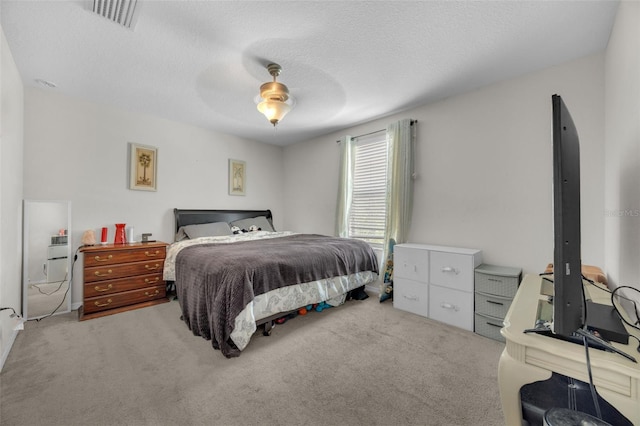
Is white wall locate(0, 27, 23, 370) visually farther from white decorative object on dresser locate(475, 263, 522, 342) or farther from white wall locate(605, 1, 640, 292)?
white wall locate(605, 1, 640, 292)

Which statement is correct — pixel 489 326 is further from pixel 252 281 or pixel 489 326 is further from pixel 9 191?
pixel 9 191

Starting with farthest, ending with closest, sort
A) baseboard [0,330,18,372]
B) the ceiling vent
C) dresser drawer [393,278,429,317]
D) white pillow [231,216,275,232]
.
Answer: white pillow [231,216,275,232] < dresser drawer [393,278,429,317] < baseboard [0,330,18,372] < the ceiling vent

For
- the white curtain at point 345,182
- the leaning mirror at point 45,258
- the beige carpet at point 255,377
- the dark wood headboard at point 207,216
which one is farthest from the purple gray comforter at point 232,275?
the leaning mirror at point 45,258

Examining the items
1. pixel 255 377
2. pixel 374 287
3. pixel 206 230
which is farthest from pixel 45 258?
pixel 374 287

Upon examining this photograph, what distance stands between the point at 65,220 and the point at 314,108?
3.28 meters

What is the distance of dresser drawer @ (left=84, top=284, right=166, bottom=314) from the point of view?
2812 millimetres

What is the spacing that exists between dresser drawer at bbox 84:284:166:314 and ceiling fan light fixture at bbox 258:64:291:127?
101 inches

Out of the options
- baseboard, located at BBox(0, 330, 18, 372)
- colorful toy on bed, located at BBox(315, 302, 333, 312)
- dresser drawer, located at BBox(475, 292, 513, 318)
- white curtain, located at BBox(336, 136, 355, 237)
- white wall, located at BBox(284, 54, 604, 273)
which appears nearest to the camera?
baseboard, located at BBox(0, 330, 18, 372)

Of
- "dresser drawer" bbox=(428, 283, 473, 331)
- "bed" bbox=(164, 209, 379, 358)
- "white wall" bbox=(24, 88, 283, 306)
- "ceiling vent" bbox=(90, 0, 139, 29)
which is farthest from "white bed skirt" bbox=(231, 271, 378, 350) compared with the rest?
"white wall" bbox=(24, 88, 283, 306)

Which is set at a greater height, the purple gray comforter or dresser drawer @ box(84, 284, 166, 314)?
the purple gray comforter

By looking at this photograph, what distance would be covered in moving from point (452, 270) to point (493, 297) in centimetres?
41

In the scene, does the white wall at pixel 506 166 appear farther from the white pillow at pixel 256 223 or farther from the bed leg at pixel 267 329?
the white pillow at pixel 256 223

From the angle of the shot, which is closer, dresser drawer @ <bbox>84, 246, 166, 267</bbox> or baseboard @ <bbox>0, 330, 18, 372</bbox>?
baseboard @ <bbox>0, 330, 18, 372</bbox>

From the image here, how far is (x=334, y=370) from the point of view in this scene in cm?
187
